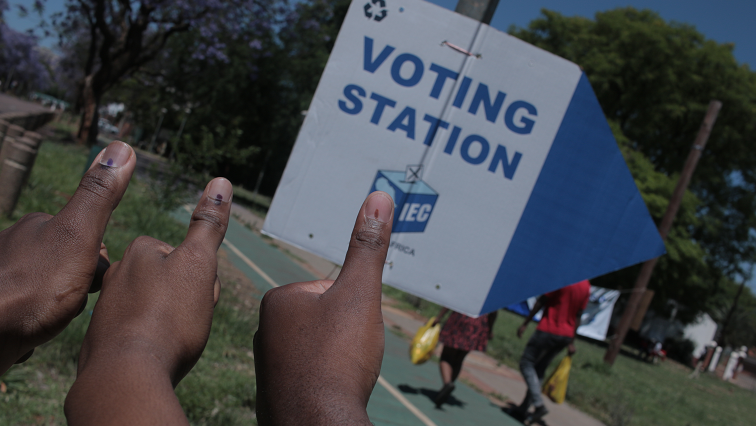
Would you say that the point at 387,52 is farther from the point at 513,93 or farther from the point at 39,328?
the point at 39,328

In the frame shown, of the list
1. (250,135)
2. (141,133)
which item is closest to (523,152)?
(250,135)

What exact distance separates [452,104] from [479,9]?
1.17 ft

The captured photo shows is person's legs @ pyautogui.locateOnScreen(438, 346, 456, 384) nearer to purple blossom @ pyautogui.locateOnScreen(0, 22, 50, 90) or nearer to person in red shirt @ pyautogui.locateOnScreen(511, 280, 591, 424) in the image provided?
person in red shirt @ pyautogui.locateOnScreen(511, 280, 591, 424)

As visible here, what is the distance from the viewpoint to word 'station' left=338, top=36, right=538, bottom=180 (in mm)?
2021

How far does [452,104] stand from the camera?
2033mm

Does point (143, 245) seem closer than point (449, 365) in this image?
Yes

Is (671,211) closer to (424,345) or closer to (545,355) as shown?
(545,355)

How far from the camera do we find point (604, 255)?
7.14 feet

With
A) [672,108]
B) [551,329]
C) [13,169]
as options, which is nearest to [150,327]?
[551,329]

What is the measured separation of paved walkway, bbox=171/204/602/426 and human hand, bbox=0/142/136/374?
1525mm

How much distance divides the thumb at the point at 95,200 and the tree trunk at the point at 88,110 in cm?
2009

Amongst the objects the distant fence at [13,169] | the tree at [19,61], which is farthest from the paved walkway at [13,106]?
the distant fence at [13,169]

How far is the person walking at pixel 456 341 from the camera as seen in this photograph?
5820 millimetres

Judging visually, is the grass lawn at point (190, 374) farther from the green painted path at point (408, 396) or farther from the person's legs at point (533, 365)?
the person's legs at point (533, 365)
